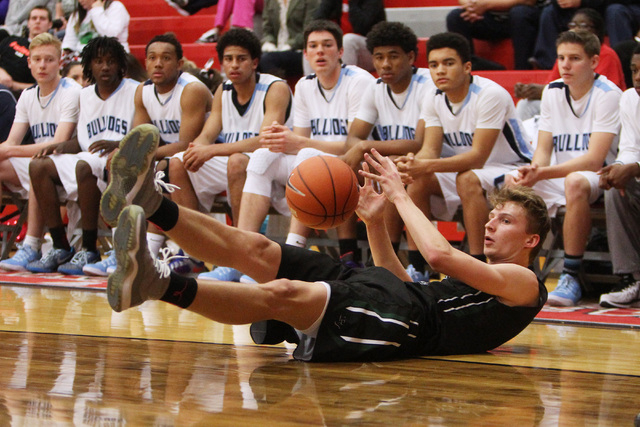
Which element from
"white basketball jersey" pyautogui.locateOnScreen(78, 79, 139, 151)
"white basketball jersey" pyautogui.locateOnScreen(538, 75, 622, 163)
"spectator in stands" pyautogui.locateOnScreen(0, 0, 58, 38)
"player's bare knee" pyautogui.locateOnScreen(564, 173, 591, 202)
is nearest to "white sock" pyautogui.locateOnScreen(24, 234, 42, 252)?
"white basketball jersey" pyautogui.locateOnScreen(78, 79, 139, 151)

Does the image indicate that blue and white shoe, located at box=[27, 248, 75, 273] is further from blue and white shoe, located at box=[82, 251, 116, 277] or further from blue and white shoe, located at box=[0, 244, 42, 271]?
blue and white shoe, located at box=[82, 251, 116, 277]

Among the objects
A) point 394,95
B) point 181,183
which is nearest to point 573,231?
point 394,95

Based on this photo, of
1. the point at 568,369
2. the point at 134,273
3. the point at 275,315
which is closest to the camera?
the point at 134,273

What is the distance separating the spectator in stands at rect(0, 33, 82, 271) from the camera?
6.53 m

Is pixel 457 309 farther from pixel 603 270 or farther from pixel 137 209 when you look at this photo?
pixel 603 270

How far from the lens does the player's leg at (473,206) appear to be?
5023 millimetres

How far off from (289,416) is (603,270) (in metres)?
4.25

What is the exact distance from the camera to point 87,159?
6098 mm

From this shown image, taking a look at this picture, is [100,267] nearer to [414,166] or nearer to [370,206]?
[414,166]

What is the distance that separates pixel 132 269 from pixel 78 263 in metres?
3.99

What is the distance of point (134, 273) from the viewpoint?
90.0 inches

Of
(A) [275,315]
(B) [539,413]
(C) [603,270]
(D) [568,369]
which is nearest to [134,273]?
(A) [275,315]

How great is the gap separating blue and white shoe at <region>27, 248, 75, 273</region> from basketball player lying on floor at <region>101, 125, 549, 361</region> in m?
3.49

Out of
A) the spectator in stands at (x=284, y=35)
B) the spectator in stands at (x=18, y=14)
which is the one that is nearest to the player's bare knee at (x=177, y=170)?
the spectator in stands at (x=284, y=35)
